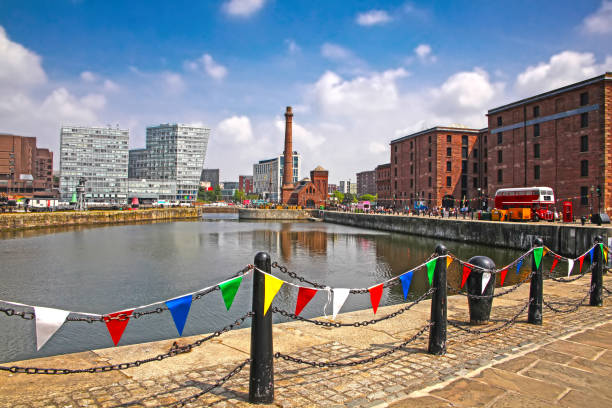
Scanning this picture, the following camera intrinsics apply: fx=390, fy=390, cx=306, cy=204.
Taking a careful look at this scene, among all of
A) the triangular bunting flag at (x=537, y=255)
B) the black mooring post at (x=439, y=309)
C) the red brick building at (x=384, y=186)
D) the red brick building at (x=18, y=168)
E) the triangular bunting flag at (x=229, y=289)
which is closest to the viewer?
the triangular bunting flag at (x=229, y=289)

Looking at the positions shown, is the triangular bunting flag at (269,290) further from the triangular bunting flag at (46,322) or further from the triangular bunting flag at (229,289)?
the triangular bunting flag at (46,322)

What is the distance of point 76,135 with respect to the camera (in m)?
154

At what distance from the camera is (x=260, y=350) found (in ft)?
14.5

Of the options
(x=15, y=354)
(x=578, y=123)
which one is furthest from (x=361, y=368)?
(x=578, y=123)

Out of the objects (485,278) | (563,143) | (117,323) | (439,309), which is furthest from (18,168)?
(439,309)

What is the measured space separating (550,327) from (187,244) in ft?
107

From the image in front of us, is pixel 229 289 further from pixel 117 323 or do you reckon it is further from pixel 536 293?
pixel 536 293

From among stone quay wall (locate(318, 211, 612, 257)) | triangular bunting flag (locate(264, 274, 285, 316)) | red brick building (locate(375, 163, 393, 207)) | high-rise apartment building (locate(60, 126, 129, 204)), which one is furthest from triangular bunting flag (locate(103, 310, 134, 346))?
high-rise apartment building (locate(60, 126, 129, 204))

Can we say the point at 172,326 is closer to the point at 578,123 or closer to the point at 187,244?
the point at 187,244

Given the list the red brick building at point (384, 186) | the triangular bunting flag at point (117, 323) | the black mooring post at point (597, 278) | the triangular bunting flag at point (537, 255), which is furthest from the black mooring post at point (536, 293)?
the red brick building at point (384, 186)

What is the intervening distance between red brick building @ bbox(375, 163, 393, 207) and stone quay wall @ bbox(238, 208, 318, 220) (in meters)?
15.9

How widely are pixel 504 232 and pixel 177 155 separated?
165 metres

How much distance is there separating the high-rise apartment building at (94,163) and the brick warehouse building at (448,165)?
122297 mm

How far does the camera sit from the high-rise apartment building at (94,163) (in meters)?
151
